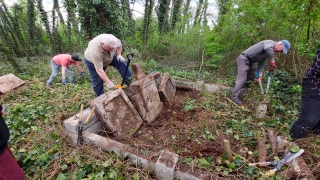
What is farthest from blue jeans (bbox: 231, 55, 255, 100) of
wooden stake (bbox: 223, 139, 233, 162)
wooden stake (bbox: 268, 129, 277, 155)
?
wooden stake (bbox: 223, 139, 233, 162)

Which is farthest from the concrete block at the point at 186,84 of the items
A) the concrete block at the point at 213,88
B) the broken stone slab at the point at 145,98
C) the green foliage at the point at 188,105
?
the broken stone slab at the point at 145,98

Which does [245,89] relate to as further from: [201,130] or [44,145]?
[44,145]

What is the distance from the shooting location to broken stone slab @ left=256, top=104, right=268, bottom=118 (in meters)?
3.13

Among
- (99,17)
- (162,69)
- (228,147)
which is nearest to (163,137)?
(228,147)

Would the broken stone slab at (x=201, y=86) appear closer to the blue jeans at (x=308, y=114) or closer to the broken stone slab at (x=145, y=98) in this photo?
the broken stone slab at (x=145, y=98)

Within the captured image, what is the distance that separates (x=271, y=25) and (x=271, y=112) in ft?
10.1

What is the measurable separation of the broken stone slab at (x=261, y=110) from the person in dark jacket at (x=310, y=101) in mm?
988

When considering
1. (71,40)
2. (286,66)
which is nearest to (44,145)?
(286,66)

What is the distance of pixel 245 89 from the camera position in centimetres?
393

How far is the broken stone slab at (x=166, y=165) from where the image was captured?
177 centimetres

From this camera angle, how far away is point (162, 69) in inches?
251

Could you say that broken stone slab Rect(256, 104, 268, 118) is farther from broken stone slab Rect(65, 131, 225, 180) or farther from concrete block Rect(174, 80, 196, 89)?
broken stone slab Rect(65, 131, 225, 180)

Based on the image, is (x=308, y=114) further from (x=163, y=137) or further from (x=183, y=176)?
(x=163, y=137)

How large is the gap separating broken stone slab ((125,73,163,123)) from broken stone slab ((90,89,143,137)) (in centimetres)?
11
